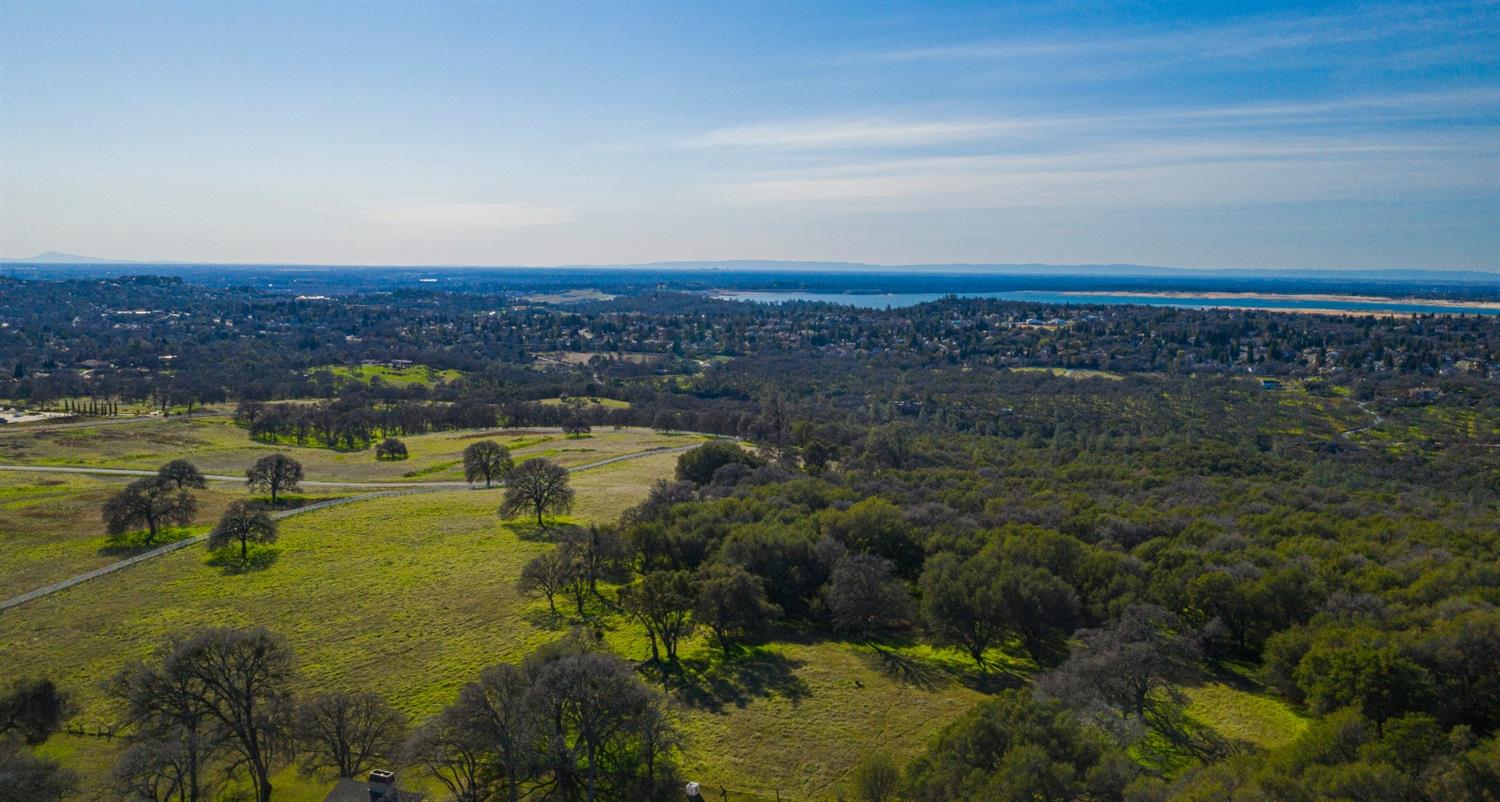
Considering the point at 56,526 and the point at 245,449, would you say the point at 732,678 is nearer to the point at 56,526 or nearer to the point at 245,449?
the point at 56,526

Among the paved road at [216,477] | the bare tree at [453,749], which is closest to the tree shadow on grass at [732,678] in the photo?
the bare tree at [453,749]

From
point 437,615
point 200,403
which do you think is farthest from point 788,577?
point 200,403

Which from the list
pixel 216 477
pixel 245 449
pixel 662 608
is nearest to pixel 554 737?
pixel 662 608

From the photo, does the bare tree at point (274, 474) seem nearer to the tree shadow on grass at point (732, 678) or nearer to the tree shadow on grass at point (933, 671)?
the tree shadow on grass at point (732, 678)

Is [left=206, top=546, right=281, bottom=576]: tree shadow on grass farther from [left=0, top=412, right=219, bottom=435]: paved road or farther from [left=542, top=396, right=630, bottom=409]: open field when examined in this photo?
[left=542, top=396, right=630, bottom=409]: open field

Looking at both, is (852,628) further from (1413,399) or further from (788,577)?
(1413,399)

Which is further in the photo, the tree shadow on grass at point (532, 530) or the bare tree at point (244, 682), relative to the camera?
the tree shadow on grass at point (532, 530)

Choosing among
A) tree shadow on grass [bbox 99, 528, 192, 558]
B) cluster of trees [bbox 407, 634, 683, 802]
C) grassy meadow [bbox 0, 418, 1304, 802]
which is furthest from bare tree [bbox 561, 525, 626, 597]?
tree shadow on grass [bbox 99, 528, 192, 558]
